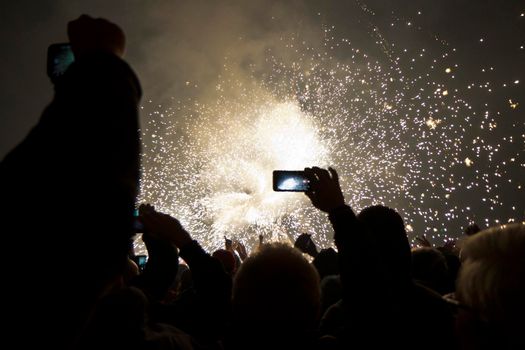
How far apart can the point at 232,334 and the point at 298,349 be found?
33cm

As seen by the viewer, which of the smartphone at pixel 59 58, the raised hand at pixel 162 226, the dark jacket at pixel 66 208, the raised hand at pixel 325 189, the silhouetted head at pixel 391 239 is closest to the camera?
the dark jacket at pixel 66 208

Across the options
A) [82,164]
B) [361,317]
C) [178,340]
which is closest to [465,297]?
[361,317]

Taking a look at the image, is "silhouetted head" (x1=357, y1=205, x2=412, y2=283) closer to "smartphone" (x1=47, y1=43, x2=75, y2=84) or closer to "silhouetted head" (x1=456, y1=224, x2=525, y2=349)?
"silhouetted head" (x1=456, y1=224, x2=525, y2=349)

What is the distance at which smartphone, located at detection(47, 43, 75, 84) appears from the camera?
1636 mm

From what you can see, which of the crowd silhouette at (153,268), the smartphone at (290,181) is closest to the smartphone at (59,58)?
the crowd silhouette at (153,268)

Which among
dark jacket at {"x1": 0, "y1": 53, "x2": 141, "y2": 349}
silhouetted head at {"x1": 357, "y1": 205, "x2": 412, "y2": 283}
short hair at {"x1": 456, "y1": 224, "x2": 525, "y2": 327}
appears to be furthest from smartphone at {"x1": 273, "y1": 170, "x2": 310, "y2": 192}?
dark jacket at {"x1": 0, "y1": 53, "x2": 141, "y2": 349}

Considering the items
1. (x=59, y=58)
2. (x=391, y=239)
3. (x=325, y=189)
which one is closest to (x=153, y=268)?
(x=325, y=189)

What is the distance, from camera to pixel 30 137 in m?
0.96

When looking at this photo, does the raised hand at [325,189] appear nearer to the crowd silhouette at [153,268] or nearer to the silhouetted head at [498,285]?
the crowd silhouette at [153,268]

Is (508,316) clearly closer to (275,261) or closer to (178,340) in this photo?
(275,261)

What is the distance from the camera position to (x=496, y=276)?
162 cm

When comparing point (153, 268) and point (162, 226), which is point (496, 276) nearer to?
point (162, 226)

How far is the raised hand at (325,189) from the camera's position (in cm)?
230

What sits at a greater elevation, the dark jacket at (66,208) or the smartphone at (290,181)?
the smartphone at (290,181)
